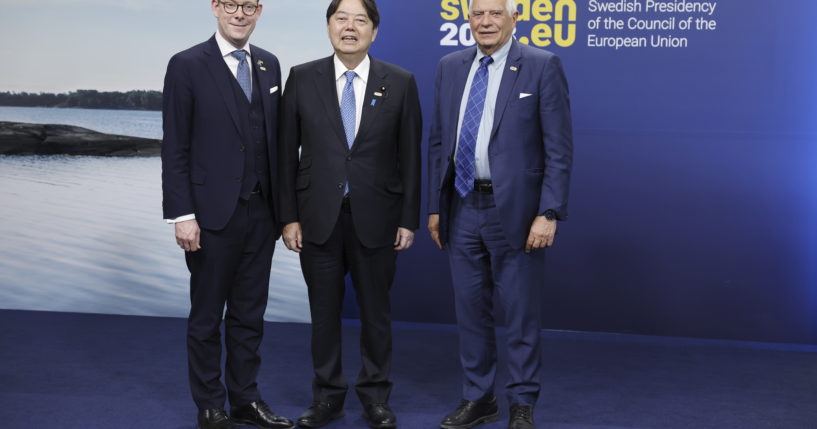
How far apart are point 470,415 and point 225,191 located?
4.01ft

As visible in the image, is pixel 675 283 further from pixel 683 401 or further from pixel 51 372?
pixel 51 372

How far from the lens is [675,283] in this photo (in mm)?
4477

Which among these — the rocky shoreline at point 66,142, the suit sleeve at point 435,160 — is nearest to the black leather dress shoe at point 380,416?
the suit sleeve at point 435,160

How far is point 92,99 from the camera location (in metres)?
5.02

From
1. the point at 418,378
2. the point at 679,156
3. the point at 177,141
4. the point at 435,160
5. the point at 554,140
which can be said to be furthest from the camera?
the point at 679,156

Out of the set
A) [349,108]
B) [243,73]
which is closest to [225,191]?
[243,73]

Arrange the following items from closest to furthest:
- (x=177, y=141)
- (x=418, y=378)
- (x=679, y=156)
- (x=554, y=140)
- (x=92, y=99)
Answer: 1. (x=177, y=141)
2. (x=554, y=140)
3. (x=418, y=378)
4. (x=679, y=156)
5. (x=92, y=99)

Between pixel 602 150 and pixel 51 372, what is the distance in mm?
2866

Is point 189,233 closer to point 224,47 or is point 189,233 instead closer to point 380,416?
point 224,47

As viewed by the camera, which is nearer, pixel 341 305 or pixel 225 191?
pixel 225 191

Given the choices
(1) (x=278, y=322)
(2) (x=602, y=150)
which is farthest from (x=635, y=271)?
(1) (x=278, y=322)

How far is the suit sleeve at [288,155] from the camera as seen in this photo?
3055mm

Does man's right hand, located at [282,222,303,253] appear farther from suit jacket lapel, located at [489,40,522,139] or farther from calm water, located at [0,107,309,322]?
calm water, located at [0,107,309,322]

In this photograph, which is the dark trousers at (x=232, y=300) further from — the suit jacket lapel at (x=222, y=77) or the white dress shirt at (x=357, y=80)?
the white dress shirt at (x=357, y=80)
